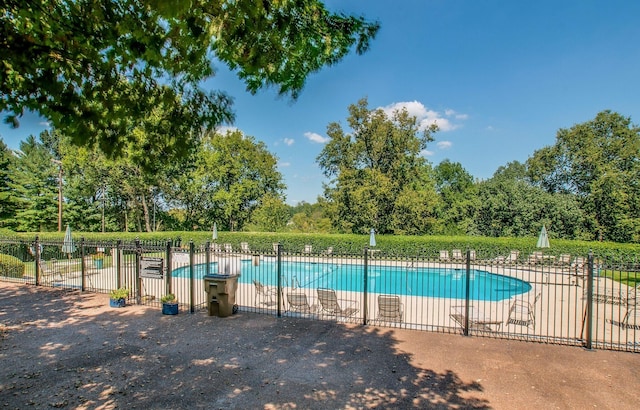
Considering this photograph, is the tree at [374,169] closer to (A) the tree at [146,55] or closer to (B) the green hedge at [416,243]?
(B) the green hedge at [416,243]

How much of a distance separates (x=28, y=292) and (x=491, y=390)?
13424mm

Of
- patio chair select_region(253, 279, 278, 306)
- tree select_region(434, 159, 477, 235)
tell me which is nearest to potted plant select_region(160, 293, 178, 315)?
patio chair select_region(253, 279, 278, 306)

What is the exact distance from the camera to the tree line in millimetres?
26531

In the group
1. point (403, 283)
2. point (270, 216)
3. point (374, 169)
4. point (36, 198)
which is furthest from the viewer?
point (270, 216)

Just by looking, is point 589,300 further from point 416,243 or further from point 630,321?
point 416,243

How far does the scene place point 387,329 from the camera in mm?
7551

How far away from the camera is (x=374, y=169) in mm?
28141

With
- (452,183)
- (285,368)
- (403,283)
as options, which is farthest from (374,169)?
(452,183)

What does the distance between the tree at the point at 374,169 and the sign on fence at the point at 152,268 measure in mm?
18479

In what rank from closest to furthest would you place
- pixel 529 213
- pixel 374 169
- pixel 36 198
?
pixel 529 213 < pixel 374 169 < pixel 36 198

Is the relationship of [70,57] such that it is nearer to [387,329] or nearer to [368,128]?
[387,329]

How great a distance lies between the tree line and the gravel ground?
767 inches

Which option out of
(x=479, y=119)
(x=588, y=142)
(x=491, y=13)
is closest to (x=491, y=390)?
(x=491, y=13)

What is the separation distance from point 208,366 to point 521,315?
735cm
